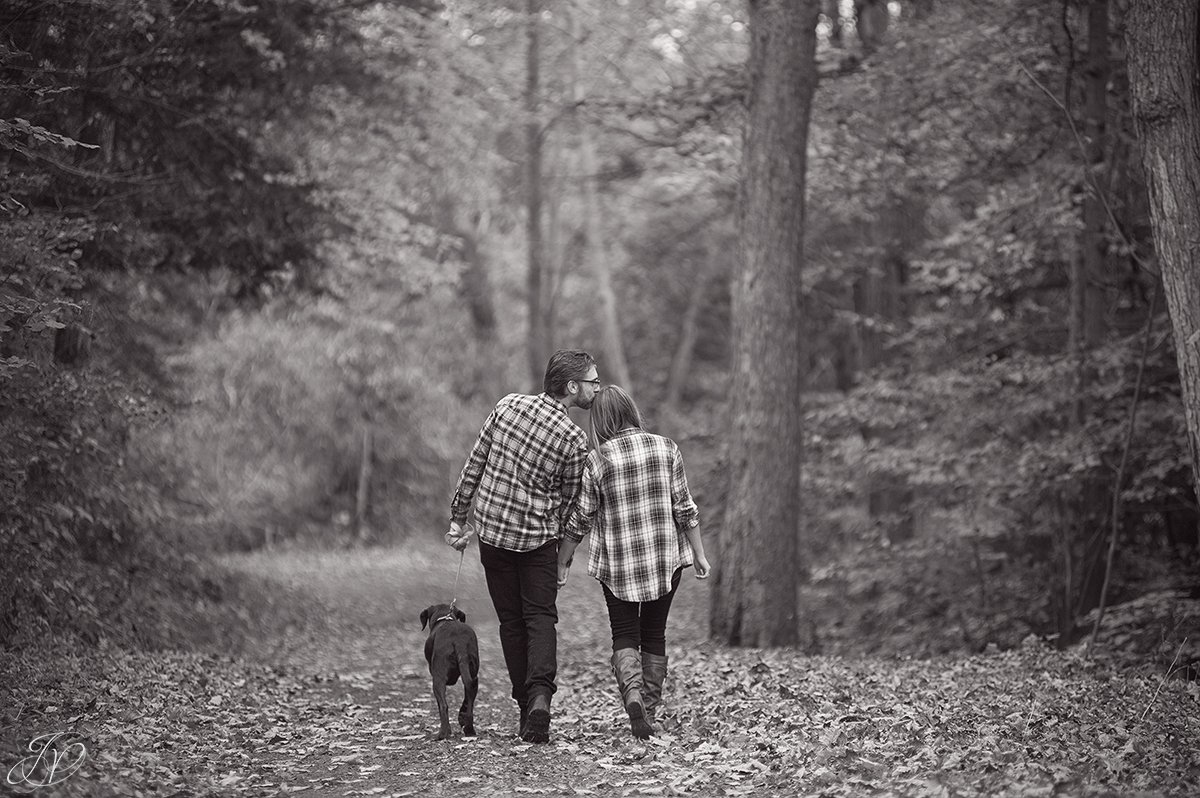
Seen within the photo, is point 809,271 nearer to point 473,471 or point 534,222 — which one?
point 473,471

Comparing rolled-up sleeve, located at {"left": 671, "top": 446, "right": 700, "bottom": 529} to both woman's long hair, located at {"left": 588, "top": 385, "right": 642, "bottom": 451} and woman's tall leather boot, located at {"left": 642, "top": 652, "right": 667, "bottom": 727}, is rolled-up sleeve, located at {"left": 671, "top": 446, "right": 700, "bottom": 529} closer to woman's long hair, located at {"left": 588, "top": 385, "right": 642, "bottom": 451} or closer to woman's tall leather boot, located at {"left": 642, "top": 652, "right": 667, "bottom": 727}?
woman's long hair, located at {"left": 588, "top": 385, "right": 642, "bottom": 451}

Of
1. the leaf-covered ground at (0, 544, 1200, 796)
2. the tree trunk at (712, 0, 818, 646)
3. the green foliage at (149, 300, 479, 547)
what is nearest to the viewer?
the leaf-covered ground at (0, 544, 1200, 796)

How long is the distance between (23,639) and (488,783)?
14.2 feet

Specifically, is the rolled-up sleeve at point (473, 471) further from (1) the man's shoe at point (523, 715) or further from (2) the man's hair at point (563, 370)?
(1) the man's shoe at point (523, 715)

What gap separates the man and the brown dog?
0.82ft

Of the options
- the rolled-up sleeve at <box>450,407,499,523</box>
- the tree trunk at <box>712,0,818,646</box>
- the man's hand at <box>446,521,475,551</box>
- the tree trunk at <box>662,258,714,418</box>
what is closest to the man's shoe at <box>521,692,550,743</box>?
the man's hand at <box>446,521,475,551</box>

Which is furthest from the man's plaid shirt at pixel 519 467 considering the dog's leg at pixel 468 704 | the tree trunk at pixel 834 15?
the tree trunk at pixel 834 15

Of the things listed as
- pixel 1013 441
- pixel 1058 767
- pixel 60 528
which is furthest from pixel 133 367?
pixel 1058 767

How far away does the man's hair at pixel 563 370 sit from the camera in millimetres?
6508

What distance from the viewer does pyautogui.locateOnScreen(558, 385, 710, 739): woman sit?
6.74m

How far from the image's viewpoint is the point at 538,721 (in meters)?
6.53

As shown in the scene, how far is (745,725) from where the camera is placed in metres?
6.62

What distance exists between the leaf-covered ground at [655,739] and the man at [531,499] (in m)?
0.67

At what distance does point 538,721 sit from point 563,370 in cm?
205
